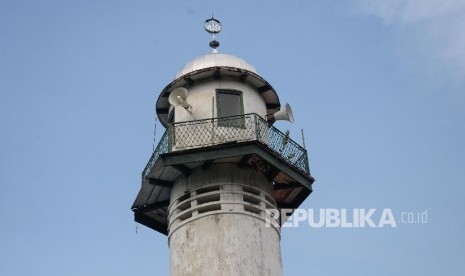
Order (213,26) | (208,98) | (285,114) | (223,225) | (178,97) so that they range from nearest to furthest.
→ (223,225) < (178,97) < (285,114) < (208,98) < (213,26)

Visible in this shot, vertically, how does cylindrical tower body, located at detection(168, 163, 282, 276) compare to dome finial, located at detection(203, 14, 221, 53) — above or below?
below

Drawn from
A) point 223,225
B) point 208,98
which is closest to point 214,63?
point 208,98

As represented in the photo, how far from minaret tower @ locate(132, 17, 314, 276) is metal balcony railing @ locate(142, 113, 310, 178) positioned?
34mm

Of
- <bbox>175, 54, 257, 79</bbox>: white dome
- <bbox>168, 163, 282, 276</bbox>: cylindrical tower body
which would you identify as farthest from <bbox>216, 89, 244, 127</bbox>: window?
<bbox>168, 163, 282, 276</bbox>: cylindrical tower body

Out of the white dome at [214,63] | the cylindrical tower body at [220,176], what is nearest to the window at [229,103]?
the cylindrical tower body at [220,176]

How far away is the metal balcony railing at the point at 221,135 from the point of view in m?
23.9

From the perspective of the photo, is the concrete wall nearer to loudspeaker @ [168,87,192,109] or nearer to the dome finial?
loudspeaker @ [168,87,192,109]

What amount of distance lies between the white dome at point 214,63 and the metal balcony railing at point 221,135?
266 cm

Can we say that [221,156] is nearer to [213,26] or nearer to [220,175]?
[220,175]

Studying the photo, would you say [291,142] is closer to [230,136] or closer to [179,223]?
[230,136]

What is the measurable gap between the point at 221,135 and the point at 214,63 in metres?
3.48

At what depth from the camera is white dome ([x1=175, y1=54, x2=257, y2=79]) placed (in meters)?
26.3

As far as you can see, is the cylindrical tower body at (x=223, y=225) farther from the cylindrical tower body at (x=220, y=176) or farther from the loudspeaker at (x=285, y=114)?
the loudspeaker at (x=285, y=114)

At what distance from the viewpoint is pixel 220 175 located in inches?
922
